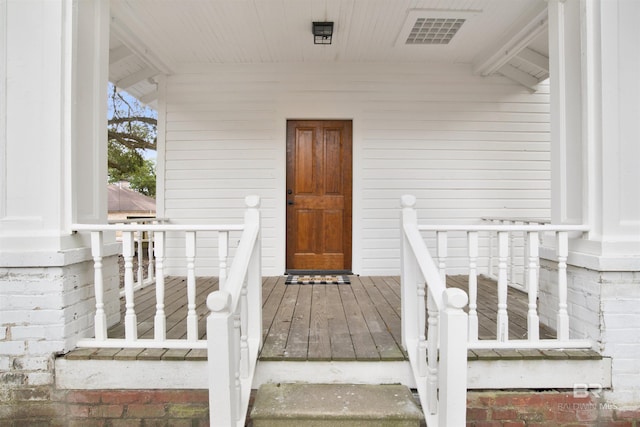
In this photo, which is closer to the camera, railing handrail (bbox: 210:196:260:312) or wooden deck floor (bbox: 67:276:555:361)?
railing handrail (bbox: 210:196:260:312)

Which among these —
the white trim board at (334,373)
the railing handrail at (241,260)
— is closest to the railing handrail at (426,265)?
the white trim board at (334,373)

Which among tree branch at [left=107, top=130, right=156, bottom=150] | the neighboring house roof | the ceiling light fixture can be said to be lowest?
the neighboring house roof

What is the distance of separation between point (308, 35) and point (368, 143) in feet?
4.63

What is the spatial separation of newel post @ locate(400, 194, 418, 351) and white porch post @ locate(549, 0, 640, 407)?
1048 millimetres

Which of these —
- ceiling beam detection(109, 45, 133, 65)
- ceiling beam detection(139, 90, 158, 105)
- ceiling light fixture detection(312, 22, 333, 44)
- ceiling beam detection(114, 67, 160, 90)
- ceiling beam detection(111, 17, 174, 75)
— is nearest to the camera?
ceiling beam detection(111, 17, 174, 75)

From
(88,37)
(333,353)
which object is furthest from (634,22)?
(88,37)

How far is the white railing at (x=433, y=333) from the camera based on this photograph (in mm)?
1459

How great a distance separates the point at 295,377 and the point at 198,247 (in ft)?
9.18

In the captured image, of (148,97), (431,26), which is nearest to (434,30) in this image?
(431,26)

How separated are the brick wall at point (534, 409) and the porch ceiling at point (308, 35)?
2.99 m

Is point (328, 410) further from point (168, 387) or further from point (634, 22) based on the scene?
point (634, 22)

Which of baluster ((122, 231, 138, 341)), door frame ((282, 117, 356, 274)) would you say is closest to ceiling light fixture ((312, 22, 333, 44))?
door frame ((282, 117, 356, 274))

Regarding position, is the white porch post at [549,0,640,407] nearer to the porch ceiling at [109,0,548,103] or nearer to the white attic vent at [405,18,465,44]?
the porch ceiling at [109,0,548,103]

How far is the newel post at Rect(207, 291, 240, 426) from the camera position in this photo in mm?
1371
